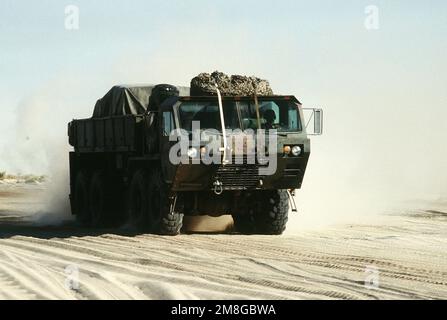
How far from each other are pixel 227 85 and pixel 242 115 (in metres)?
0.68

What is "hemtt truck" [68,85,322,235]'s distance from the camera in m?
15.7

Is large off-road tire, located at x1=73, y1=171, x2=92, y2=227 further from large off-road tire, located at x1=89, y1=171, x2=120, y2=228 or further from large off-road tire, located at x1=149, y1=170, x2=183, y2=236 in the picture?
large off-road tire, located at x1=149, y1=170, x2=183, y2=236

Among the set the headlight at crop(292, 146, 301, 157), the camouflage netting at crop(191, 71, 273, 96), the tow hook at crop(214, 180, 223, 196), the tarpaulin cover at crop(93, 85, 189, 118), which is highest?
the camouflage netting at crop(191, 71, 273, 96)

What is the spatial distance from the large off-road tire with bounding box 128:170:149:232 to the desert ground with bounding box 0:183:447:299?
0.32 meters

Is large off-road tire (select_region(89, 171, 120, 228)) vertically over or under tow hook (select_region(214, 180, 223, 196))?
under

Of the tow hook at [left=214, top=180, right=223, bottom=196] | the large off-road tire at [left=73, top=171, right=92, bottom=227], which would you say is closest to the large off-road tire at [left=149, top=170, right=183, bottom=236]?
the tow hook at [left=214, top=180, right=223, bottom=196]

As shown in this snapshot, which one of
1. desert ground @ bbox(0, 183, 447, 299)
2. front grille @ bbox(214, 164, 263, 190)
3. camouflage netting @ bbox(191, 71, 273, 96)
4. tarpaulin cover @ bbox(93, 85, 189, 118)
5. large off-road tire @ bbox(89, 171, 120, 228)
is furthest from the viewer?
large off-road tire @ bbox(89, 171, 120, 228)

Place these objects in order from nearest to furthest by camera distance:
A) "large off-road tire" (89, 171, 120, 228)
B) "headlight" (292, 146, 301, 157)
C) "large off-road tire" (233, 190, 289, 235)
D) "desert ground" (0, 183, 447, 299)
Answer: "desert ground" (0, 183, 447, 299)
"headlight" (292, 146, 301, 157)
"large off-road tire" (233, 190, 289, 235)
"large off-road tire" (89, 171, 120, 228)

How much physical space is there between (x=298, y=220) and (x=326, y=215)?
1.56 metres

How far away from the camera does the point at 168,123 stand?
15727mm

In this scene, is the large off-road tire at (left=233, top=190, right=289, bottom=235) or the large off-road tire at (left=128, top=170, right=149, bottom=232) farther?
the large off-road tire at (left=128, top=170, right=149, bottom=232)
